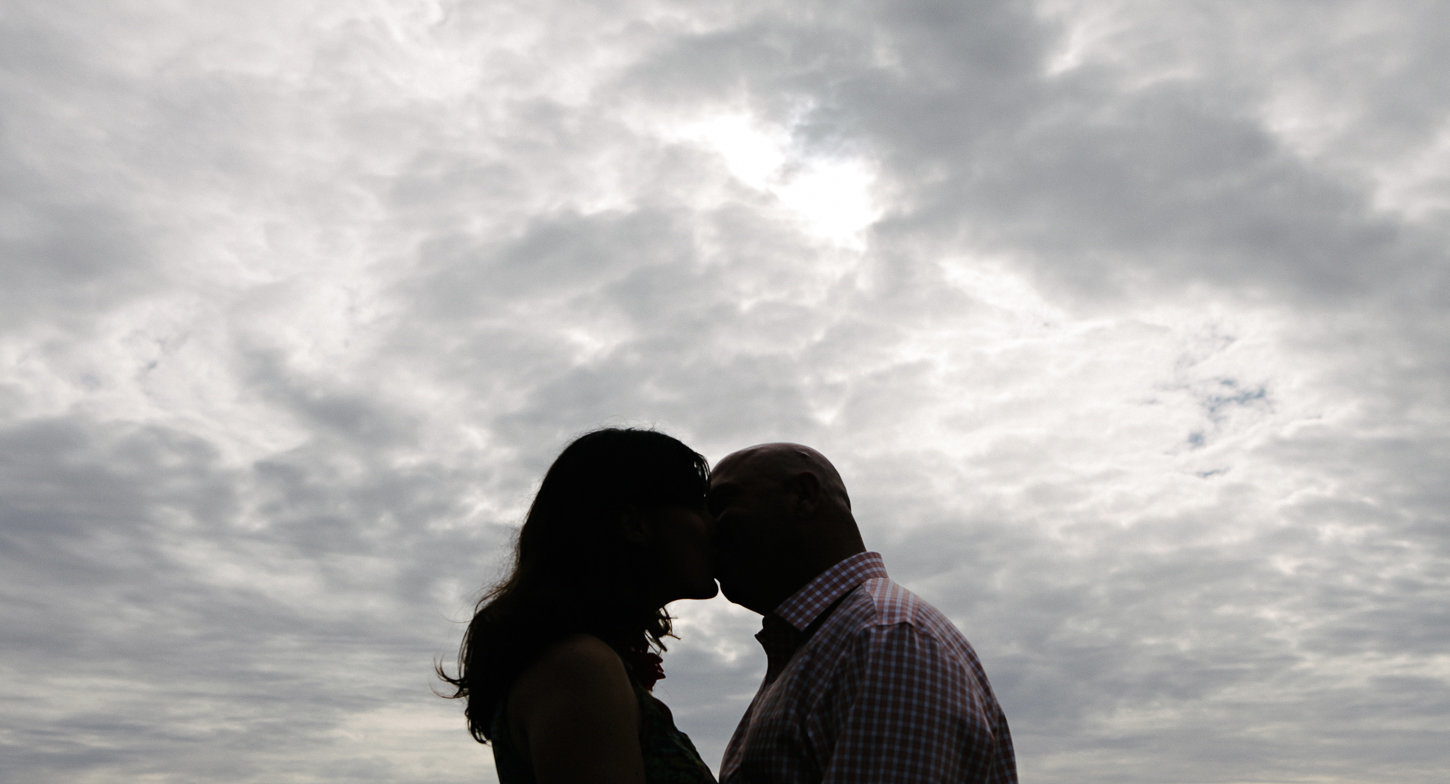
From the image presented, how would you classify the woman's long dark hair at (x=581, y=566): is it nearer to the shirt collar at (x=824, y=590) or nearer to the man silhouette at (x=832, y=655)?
the man silhouette at (x=832, y=655)

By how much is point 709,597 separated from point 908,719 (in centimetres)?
172

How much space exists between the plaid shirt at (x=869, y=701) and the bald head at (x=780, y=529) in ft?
0.65

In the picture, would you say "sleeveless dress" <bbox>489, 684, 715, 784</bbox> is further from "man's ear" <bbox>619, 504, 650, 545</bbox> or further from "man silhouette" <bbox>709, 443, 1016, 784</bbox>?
"man's ear" <bbox>619, 504, 650, 545</bbox>

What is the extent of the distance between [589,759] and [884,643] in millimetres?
1343

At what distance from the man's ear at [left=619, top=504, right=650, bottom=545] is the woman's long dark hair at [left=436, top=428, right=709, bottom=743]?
2 centimetres

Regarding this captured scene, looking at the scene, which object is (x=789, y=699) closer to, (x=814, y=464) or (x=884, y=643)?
(x=884, y=643)

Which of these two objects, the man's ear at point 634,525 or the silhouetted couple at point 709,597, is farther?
the man's ear at point 634,525

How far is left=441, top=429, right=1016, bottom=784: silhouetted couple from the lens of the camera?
4.51 meters

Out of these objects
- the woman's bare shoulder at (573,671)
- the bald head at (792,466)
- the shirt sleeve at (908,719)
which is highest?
the bald head at (792,466)

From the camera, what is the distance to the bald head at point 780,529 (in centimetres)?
581

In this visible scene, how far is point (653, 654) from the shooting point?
18.5ft

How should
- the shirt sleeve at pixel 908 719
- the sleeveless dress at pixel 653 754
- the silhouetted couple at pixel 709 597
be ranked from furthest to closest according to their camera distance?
the sleeveless dress at pixel 653 754 → the silhouetted couple at pixel 709 597 → the shirt sleeve at pixel 908 719

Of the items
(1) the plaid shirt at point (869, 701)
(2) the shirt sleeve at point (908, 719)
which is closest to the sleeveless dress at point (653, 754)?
(1) the plaid shirt at point (869, 701)

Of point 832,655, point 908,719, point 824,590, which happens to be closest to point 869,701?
point 908,719
